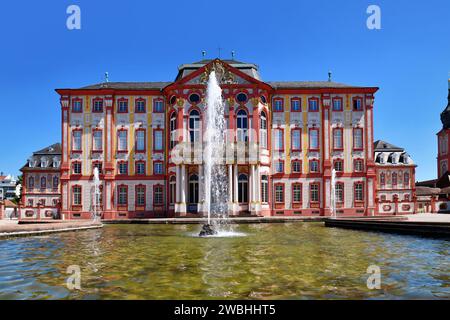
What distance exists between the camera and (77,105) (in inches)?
1886

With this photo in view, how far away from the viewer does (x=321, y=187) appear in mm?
47531

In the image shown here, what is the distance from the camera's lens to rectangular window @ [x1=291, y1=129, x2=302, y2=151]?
4775 cm

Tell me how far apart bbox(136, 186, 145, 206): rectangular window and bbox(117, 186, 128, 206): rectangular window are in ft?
3.96

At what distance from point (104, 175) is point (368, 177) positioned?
28.7 metres

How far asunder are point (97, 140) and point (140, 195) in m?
7.63

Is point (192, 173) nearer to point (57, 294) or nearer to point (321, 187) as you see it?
point (321, 187)

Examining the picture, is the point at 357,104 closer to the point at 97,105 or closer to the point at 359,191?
the point at 359,191

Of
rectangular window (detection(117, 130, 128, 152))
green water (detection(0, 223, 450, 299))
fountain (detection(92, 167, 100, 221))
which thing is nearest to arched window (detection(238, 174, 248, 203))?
rectangular window (detection(117, 130, 128, 152))

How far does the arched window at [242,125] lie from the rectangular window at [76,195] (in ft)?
60.5

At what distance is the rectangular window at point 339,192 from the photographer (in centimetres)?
4750

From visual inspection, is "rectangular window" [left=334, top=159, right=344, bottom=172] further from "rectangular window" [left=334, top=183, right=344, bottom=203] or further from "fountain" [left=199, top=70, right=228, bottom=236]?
"fountain" [left=199, top=70, right=228, bottom=236]

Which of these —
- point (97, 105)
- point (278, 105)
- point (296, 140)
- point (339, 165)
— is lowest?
point (339, 165)

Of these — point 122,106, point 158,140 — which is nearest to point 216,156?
point 158,140
